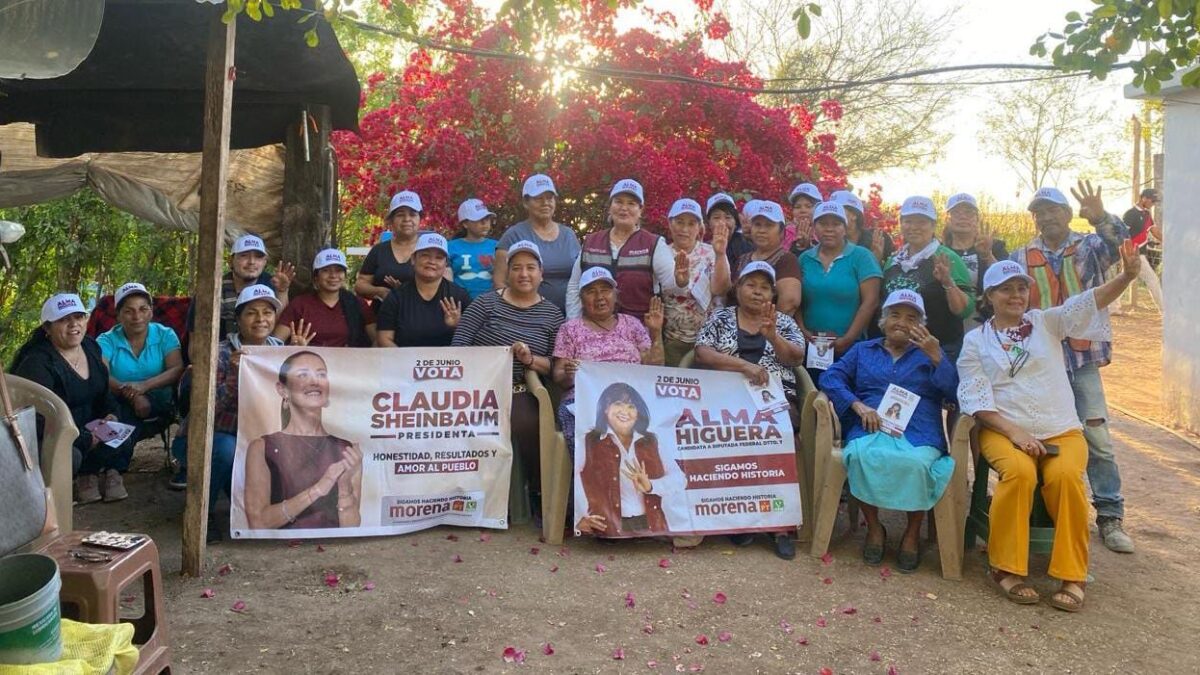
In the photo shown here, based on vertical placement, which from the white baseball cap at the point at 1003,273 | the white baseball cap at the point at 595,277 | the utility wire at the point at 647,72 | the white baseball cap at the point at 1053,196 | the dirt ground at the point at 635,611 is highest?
the utility wire at the point at 647,72

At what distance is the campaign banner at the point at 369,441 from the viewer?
17.2 ft

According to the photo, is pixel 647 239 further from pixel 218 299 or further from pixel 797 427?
pixel 218 299

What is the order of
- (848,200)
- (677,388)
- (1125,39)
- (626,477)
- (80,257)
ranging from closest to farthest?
(1125,39)
(626,477)
(677,388)
(848,200)
(80,257)

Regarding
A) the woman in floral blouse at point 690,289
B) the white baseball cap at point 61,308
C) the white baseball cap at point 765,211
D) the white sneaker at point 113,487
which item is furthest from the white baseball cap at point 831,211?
the white sneaker at point 113,487

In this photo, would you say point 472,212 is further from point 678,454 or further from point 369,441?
point 678,454

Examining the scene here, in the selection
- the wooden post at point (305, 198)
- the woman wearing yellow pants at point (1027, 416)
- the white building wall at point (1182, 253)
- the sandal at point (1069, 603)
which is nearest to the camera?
the sandal at point (1069, 603)

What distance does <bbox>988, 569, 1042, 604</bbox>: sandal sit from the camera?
15.3ft

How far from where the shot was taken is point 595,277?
5586 mm

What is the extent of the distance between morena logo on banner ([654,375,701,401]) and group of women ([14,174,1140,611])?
0.75ft

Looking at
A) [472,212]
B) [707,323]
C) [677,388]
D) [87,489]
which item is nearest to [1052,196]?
[707,323]

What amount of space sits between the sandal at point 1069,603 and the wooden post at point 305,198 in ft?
16.8

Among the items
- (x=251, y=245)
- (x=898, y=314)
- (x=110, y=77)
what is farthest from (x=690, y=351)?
(x=110, y=77)

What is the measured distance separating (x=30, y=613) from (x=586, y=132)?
6415 mm

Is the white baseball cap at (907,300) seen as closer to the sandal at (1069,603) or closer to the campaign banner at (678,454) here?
the campaign banner at (678,454)
